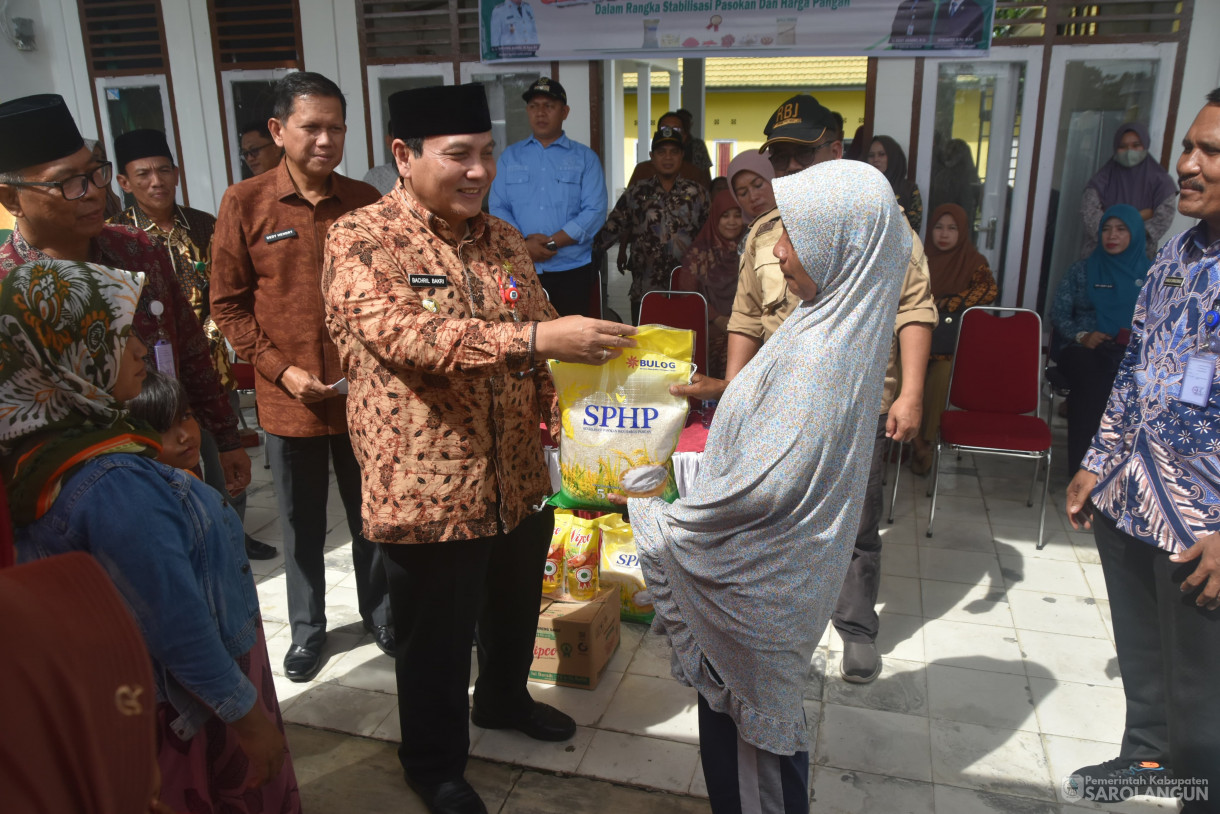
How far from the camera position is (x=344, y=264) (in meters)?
1.89

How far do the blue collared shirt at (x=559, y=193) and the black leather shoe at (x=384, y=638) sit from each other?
273 centimetres

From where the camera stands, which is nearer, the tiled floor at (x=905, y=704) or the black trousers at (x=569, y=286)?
the tiled floor at (x=905, y=704)

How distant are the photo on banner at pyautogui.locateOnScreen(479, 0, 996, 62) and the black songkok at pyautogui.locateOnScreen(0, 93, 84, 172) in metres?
4.46

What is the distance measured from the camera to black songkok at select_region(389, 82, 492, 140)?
1909 millimetres

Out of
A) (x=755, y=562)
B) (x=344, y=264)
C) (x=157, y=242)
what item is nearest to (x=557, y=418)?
(x=344, y=264)

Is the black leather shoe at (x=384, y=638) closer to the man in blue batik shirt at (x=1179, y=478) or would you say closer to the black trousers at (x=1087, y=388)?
the man in blue batik shirt at (x=1179, y=478)

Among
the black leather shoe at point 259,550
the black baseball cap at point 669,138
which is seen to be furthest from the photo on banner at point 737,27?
the black leather shoe at point 259,550

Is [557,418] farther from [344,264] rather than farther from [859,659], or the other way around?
[859,659]

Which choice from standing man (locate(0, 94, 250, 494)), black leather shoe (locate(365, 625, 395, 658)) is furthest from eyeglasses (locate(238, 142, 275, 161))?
black leather shoe (locate(365, 625, 395, 658))

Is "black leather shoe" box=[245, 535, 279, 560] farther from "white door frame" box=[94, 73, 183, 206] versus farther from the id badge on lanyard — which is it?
"white door frame" box=[94, 73, 183, 206]

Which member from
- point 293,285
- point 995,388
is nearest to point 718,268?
point 995,388

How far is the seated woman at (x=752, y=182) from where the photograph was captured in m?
3.54

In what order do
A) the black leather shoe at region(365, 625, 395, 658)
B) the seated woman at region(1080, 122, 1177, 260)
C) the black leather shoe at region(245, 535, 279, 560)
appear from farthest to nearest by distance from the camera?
the seated woman at region(1080, 122, 1177, 260) < the black leather shoe at region(245, 535, 279, 560) < the black leather shoe at region(365, 625, 395, 658)

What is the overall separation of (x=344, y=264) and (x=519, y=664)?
54.0 inches
